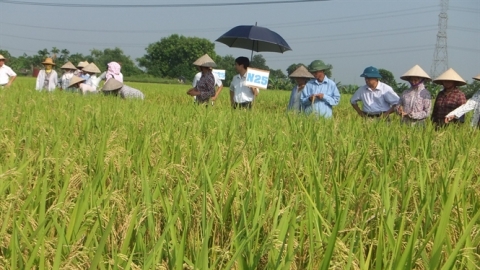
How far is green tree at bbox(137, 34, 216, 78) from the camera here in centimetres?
8219

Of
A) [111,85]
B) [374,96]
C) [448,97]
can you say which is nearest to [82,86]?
[111,85]

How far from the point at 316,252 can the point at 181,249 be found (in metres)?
0.40

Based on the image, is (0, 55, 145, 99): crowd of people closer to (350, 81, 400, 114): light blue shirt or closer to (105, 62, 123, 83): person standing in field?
(105, 62, 123, 83): person standing in field

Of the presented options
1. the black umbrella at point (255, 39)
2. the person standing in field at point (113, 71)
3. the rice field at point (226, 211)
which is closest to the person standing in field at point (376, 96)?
the black umbrella at point (255, 39)

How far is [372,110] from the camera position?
227 inches

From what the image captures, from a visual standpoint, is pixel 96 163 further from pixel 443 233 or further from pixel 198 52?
pixel 198 52

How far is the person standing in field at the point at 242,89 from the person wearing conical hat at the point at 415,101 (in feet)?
6.16

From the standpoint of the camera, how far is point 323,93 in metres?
5.81

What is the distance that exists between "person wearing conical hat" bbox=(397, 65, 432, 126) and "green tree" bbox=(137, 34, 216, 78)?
76290mm

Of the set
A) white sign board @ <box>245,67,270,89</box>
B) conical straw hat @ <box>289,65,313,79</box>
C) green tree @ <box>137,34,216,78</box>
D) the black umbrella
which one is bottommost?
white sign board @ <box>245,67,270,89</box>

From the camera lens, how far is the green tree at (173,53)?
8219 cm

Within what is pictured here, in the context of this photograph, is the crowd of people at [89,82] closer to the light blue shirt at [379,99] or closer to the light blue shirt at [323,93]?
the light blue shirt at [323,93]

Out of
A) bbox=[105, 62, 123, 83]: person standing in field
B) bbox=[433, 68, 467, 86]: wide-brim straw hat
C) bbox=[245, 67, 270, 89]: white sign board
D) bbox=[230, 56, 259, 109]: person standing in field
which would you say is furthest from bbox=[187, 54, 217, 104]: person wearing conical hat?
bbox=[433, 68, 467, 86]: wide-brim straw hat

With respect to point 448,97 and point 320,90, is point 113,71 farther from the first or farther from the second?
point 448,97
